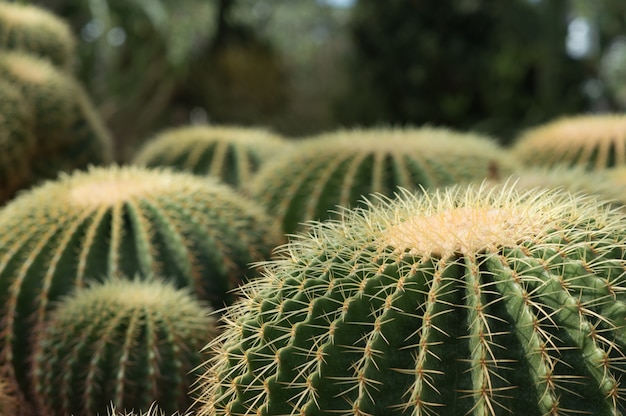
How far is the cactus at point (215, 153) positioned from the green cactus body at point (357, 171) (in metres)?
0.56

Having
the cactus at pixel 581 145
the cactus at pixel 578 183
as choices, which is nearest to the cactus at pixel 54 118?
the cactus at pixel 578 183

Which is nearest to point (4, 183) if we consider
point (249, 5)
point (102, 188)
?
point (102, 188)

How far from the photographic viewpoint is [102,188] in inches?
109

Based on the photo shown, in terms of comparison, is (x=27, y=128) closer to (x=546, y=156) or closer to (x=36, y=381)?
(x=36, y=381)

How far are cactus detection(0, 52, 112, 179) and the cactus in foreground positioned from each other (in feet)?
7.36

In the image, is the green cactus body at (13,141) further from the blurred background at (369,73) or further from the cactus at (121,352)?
the blurred background at (369,73)

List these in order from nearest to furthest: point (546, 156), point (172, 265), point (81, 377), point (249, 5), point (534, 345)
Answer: point (534, 345), point (81, 377), point (172, 265), point (546, 156), point (249, 5)

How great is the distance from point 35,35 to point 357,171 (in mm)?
1945

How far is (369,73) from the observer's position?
25.0 feet

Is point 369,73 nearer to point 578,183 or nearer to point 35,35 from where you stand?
point 35,35

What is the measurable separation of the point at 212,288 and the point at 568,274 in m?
1.43

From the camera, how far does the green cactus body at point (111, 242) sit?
8.29ft

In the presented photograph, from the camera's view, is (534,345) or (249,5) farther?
(249,5)

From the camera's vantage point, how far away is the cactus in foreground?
1.40 metres
